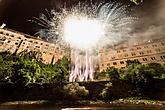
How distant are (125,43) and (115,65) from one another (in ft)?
1.22

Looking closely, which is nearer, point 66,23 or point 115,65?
point 115,65

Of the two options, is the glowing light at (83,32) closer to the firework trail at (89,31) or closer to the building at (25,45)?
the firework trail at (89,31)

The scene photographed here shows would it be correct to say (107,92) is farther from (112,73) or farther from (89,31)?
(89,31)

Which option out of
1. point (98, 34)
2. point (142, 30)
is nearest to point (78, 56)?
point (98, 34)

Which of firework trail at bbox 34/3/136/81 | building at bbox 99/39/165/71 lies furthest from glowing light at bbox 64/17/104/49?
building at bbox 99/39/165/71

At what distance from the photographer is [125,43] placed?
4.49 metres

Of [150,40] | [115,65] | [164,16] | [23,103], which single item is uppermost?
[164,16]

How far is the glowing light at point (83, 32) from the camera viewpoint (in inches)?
178

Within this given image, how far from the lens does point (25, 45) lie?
481 cm

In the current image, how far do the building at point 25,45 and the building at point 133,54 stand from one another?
2.38ft

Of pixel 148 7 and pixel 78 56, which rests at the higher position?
pixel 148 7

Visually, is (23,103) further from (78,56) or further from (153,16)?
(153,16)

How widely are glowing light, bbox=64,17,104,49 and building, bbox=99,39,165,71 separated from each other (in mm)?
251

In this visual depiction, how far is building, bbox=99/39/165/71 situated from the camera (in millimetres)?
4254
